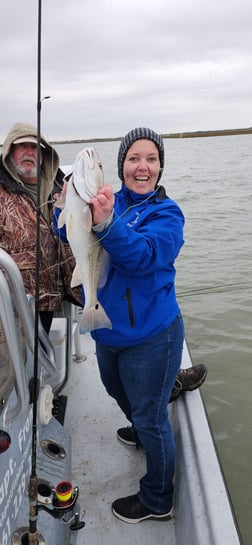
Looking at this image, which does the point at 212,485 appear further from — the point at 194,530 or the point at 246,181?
the point at 246,181

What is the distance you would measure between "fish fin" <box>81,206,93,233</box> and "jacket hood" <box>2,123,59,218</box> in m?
1.31

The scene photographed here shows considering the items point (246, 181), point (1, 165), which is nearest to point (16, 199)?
point (1, 165)

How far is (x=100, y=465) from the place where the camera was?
314cm

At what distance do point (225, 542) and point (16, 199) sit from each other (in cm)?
217

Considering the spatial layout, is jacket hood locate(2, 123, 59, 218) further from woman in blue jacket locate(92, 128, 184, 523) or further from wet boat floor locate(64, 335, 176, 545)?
wet boat floor locate(64, 335, 176, 545)

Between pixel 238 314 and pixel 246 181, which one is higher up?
pixel 246 181

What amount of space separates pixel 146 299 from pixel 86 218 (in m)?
0.62

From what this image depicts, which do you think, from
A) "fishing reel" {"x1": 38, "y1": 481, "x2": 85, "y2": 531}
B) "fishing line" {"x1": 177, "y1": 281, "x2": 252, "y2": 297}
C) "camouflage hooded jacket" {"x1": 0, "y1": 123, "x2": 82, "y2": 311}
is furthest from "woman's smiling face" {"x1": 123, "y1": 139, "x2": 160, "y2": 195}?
"fishing line" {"x1": 177, "y1": 281, "x2": 252, "y2": 297}

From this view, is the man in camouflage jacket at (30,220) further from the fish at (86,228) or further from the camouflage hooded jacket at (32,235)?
the fish at (86,228)

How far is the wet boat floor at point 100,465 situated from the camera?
2.63 metres

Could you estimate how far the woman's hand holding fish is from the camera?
5.61 feet

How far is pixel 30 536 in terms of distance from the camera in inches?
75.7

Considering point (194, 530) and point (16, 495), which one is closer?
point (16, 495)

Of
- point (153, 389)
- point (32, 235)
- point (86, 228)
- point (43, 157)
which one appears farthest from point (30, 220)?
point (153, 389)
